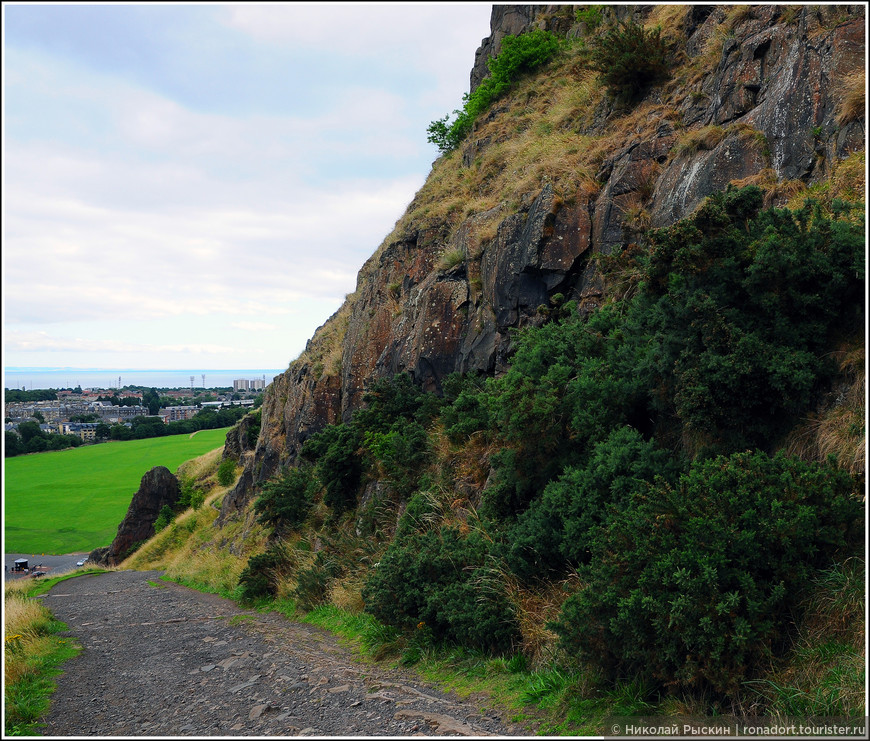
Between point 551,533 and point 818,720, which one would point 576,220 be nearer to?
point 551,533

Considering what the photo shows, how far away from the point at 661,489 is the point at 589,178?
312 inches

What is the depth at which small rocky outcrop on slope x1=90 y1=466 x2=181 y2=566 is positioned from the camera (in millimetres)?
31797

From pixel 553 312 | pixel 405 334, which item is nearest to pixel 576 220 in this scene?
pixel 553 312

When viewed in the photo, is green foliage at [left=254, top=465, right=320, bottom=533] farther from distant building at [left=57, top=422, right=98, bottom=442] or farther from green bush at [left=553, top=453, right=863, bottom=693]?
distant building at [left=57, top=422, right=98, bottom=442]

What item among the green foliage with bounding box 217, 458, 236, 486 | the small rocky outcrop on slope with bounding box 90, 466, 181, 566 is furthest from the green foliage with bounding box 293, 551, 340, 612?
the small rocky outcrop on slope with bounding box 90, 466, 181, 566

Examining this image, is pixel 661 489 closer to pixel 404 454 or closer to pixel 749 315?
pixel 749 315

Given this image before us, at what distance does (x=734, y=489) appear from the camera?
482 centimetres

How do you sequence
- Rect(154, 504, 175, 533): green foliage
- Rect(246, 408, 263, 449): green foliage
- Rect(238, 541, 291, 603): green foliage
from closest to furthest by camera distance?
Rect(238, 541, 291, 603): green foliage < Rect(154, 504, 175, 533): green foliage < Rect(246, 408, 263, 449): green foliage

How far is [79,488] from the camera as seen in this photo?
67.7 m

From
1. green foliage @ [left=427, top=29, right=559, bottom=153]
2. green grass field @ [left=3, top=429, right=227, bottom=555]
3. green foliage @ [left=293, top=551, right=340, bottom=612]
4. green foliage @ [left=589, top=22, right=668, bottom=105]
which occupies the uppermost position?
green foliage @ [left=427, top=29, right=559, bottom=153]

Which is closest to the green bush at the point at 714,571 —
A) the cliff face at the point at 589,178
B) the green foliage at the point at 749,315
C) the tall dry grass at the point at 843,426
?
the tall dry grass at the point at 843,426

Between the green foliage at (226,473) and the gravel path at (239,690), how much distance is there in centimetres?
2176

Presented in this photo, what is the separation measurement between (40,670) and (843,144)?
11854 millimetres

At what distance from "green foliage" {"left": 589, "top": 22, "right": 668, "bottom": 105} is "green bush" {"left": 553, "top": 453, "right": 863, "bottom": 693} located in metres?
9.95
